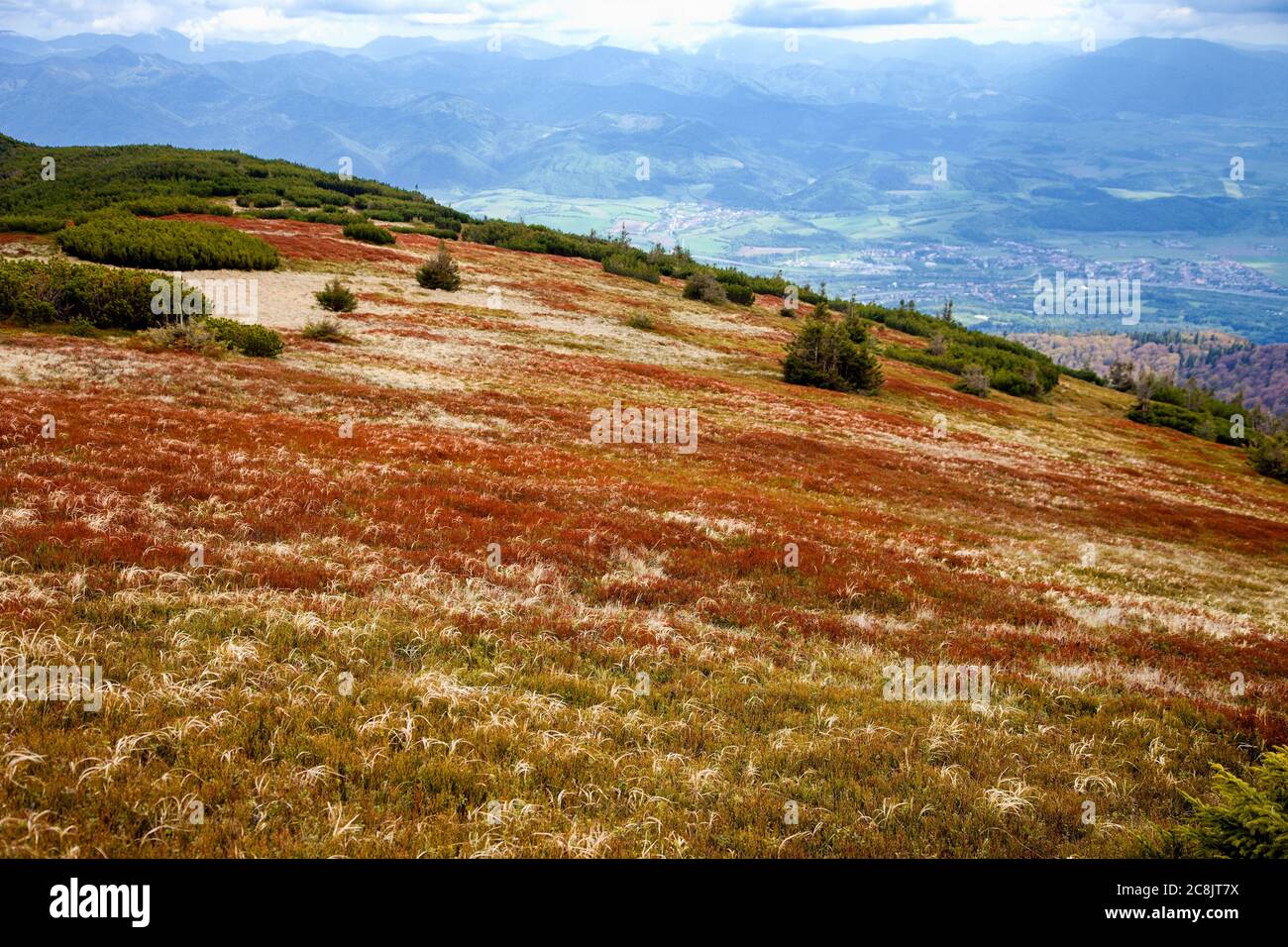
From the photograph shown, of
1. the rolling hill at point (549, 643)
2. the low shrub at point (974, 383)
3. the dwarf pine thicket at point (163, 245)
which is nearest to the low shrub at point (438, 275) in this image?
the dwarf pine thicket at point (163, 245)

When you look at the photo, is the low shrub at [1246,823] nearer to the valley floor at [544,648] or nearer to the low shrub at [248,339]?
the valley floor at [544,648]

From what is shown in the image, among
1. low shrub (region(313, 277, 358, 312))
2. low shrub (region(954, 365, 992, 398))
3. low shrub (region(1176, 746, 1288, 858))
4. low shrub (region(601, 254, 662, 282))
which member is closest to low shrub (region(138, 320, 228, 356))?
low shrub (region(313, 277, 358, 312))

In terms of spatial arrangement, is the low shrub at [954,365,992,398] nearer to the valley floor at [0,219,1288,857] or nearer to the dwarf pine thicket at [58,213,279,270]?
the valley floor at [0,219,1288,857]

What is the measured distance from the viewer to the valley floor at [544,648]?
5.98 m

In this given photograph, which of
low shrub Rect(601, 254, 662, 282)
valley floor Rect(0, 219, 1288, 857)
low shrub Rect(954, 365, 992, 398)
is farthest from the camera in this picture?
low shrub Rect(601, 254, 662, 282)

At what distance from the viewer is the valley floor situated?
19.6ft

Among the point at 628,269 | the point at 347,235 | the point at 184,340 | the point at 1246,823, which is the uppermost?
the point at 347,235

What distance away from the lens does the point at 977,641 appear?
12789mm

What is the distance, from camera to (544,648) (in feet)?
31.9

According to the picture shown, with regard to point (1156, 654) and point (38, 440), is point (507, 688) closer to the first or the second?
point (1156, 654)

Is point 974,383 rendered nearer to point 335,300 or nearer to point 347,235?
point 335,300

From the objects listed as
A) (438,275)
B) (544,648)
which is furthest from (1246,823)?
(438,275)
